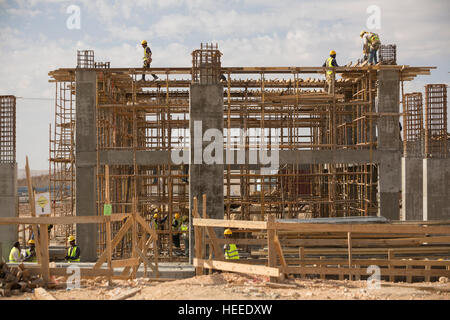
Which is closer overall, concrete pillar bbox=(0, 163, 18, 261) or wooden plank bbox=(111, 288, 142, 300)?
wooden plank bbox=(111, 288, 142, 300)

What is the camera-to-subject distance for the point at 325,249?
495 inches

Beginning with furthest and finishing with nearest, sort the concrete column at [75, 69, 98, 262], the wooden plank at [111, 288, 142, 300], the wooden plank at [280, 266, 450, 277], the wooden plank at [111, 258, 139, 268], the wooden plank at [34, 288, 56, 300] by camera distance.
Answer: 1. the concrete column at [75, 69, 98, 262]
2. the wooden plank at [111, 258, 139, 268]
3. the wooden plank at [280, 266, 450, 277]
4. the wooden plank at [34, 288, 56, 300]
5. the wooden plank at [111, 288, 142, 300]

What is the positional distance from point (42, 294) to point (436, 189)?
1501 centimetres

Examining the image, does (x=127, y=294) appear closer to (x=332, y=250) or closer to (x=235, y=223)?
(x=235, y=223)

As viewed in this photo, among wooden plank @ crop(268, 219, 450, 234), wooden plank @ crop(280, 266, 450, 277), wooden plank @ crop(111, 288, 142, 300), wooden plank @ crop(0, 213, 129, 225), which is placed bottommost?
wooden plank @ crop(111, 288, 142, 300)

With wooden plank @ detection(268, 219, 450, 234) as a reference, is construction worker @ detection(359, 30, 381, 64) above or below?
above

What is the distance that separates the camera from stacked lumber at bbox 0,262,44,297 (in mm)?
8188

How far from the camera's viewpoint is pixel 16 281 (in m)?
8.35

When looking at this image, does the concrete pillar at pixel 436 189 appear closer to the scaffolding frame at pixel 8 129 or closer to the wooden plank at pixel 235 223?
the wooden plank at pixel 235 223

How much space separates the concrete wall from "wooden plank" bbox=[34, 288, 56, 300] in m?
14.6

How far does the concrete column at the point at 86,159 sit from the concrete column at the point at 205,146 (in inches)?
150

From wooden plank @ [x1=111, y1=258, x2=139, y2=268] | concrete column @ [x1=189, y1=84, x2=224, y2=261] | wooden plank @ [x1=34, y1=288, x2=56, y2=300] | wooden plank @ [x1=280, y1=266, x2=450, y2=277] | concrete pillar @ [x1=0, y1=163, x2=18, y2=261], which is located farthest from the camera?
concrete pillar @ [x1=0, y1=163, x2=18, y2=261]

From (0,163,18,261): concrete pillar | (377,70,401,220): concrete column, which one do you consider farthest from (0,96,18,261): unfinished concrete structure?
(377,70,401,220): concrete column

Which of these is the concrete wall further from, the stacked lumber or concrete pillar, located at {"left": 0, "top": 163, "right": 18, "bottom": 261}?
concrete pillar, located at {"left": 0, "top": 163, "right": 18, "bottom": 261}
